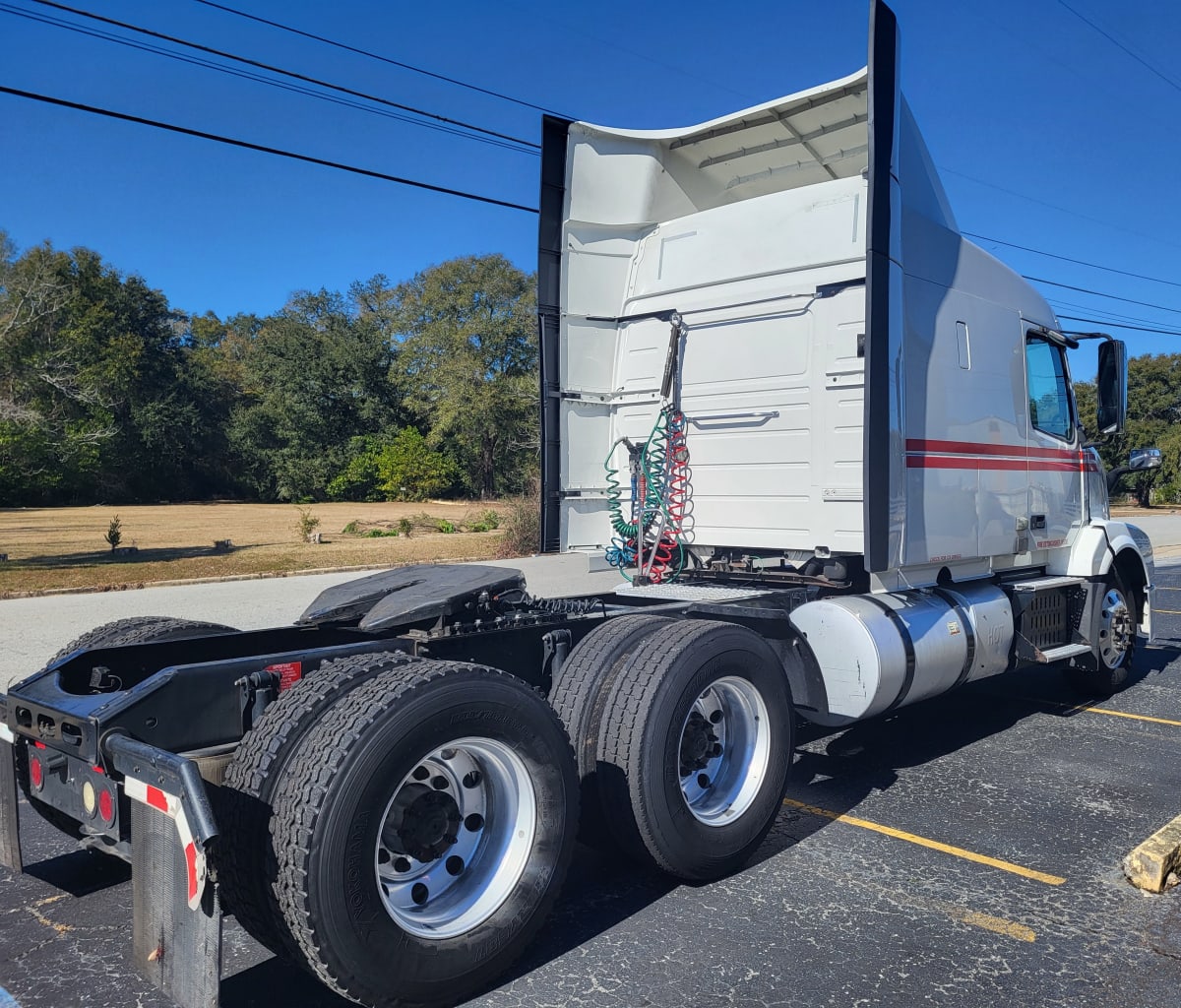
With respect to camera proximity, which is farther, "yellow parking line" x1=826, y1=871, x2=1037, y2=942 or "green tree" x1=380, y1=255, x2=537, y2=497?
"green tree" x1=380, y1=255, x2=537, y2=497

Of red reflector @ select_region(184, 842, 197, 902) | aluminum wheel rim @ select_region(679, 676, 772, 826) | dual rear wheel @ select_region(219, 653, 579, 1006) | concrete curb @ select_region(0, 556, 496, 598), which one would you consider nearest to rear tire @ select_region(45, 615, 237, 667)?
dual rear wheel @ select_region(219, 653, 579, 1006)

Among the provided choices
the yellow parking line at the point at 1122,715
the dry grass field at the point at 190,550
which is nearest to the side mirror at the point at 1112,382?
the yellow parking line at the point at 1122,715

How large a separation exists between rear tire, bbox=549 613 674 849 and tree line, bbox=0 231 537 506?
36.1 metres

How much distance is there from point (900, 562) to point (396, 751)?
365cm

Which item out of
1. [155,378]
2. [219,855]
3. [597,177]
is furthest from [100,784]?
[155,378]

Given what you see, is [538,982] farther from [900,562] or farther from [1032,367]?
[1032,367]

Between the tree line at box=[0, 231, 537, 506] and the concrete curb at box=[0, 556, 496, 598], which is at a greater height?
the tree line at box=[0, 231, 537, 506]

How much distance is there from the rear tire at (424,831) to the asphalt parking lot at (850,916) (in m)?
0.30

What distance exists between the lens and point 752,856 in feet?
15.2

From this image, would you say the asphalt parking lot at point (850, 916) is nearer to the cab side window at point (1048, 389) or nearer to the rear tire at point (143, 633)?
the rear tire at point (143, 633)

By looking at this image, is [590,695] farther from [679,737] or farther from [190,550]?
[190,550]

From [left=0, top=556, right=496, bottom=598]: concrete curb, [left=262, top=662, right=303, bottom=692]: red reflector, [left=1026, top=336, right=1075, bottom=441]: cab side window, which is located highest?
[left=1026, top=336, right=1075, bottom=441]: cab side window

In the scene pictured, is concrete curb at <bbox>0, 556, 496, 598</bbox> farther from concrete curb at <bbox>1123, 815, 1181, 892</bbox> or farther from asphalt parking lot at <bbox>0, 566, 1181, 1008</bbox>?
concrete curb at <bbox>1123, 815, 1181, 892</bbox>

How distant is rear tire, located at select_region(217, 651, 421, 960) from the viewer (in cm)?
296
